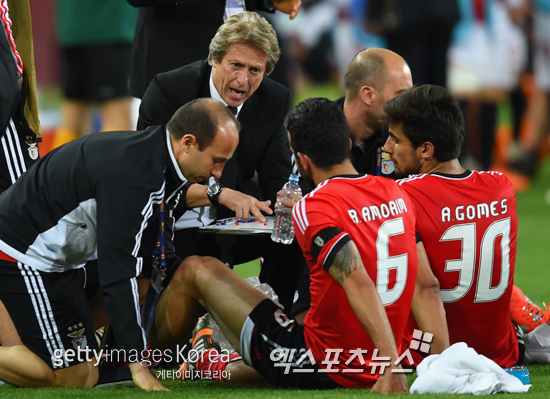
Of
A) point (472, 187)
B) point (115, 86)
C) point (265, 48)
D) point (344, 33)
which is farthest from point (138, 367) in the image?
point (344, 33)

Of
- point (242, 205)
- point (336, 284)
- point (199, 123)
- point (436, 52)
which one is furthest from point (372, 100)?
point (436, 52)

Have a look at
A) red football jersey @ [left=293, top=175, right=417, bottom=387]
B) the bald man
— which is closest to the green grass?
red football jersey @ [left=293, top=175, right=417, bottom=387]

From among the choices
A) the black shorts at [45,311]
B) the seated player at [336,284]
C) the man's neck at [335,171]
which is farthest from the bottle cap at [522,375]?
the black shorts at [45,311]

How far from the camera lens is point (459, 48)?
11977 millimetres

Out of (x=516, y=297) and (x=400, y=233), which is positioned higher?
(x=400, y=233)

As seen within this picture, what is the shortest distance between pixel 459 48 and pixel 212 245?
8.28 metres

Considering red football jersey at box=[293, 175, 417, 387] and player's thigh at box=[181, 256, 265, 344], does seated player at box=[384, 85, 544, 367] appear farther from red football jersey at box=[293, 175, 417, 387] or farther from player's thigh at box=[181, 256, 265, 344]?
player's thigh at box=[181, 256, 265, 344]

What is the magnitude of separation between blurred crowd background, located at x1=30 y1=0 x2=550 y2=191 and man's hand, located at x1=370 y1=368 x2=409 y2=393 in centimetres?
443

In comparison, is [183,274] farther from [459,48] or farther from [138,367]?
[459,48]

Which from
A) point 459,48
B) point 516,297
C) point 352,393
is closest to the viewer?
point 352,393

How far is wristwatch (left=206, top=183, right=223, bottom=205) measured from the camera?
413 cm

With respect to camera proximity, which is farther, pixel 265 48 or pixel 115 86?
pixel 115 86

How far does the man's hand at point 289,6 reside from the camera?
5.41m

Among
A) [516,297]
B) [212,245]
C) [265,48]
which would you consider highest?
[265,48]
